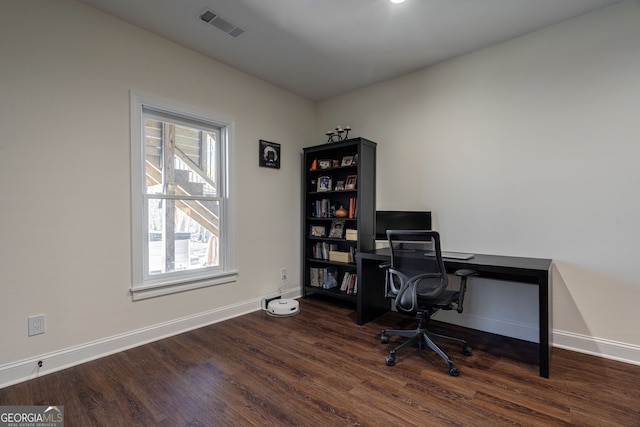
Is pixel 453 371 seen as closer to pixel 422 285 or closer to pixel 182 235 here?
pixel 422 285

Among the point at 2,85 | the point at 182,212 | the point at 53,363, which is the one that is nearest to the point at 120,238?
the point at 182,212

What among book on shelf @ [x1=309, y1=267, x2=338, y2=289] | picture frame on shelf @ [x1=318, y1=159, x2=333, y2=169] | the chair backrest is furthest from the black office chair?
picture frame on shelf @ [x1=318, y1=159, x2=333, y2=169]

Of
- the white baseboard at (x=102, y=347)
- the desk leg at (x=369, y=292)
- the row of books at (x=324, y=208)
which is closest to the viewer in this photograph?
Answer: the white baseboard at (x=102, y=347)

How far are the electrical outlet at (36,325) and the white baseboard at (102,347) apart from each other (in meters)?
0.17

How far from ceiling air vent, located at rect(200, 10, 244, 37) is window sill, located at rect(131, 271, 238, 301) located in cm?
228

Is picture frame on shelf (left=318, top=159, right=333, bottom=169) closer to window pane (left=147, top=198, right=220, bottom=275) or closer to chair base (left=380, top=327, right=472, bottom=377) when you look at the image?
window pane (left=147, top=198, right=220, bottom=275)

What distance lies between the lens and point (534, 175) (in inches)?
101

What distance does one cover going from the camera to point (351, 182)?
11.6 feet

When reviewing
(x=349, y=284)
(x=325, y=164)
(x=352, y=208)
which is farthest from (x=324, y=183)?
(x=349, y=284)

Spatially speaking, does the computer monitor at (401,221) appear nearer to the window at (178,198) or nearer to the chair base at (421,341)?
the chair base at (421,341)

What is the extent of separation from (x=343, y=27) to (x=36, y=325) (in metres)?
3.21

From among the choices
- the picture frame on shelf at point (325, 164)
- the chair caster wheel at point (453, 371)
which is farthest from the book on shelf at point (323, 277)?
the chair caster wheel at point (453, 371)

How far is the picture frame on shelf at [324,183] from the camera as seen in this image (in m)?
3.76

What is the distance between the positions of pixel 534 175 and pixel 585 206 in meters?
0.42
